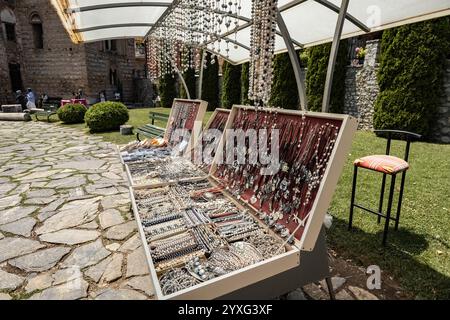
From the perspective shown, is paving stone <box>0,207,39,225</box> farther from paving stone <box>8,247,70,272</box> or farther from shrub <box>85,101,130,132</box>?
shrub <box>85,101,130,132</box>

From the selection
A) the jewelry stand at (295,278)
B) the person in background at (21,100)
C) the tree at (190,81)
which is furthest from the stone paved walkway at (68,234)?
the person in background at (21,100)

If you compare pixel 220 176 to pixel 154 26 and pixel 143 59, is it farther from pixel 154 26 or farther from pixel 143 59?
pixel 143 59

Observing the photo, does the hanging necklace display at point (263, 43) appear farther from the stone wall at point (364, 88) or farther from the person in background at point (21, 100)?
the person in background at point (21, 100)

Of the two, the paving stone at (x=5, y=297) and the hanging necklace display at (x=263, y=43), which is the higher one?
the hanging necklace display at (x=263, y=43)

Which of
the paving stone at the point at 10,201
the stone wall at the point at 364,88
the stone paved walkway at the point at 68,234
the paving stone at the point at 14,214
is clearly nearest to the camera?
the stone paved walkway at the point at 68,234

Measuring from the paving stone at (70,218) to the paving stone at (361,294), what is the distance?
370 cm

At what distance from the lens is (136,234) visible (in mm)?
3920

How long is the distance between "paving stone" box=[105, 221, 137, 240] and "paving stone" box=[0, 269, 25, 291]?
1.06 meters

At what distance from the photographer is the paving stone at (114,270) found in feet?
10.0

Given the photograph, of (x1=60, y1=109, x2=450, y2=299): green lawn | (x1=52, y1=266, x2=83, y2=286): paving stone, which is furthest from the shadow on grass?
(x1=52, y1=266, x2=83, y2=286): paving stone

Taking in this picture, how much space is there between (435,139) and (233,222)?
34.1 ft

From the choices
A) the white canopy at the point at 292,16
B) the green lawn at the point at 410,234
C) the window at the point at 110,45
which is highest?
the window at the point at 110,45

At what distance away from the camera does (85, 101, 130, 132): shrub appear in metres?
12.2

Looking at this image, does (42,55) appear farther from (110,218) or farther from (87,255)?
(87,255)
